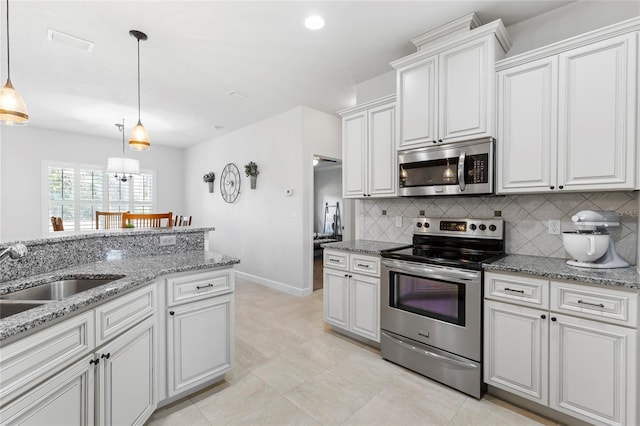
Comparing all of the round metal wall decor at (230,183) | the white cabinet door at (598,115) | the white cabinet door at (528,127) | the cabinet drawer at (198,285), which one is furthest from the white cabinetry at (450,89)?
the round metal wall decor at (230,183)

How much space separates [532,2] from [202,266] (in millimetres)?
3023

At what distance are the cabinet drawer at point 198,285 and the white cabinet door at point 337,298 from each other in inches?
45.4

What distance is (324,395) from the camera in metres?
2.09

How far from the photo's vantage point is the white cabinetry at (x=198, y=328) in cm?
188

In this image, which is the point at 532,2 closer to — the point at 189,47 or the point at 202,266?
the point at 189,47

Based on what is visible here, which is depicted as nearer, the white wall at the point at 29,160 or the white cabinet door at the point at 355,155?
the white cabinet door at the point at 355,155

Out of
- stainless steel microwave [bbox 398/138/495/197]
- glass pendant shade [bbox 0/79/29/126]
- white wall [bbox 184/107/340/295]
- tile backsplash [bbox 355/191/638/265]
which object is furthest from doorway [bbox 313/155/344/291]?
glass pendant shade [bbox 0/79/29/126]

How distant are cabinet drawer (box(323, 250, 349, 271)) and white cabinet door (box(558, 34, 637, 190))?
1.75m

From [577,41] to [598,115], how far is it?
0.49 metres

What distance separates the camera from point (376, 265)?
2.62m

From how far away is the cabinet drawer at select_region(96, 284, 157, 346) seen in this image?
1.39 meters

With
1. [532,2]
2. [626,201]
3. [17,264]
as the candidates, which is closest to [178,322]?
[17,264]

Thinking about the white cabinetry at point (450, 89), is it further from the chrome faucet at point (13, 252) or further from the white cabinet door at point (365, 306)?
the chrome faucet at point (13, 252)

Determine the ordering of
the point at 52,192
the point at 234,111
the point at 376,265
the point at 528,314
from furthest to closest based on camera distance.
→ the point at 52,192 → the point at 234,111 → the point at 376,265 → the point at 528,314
